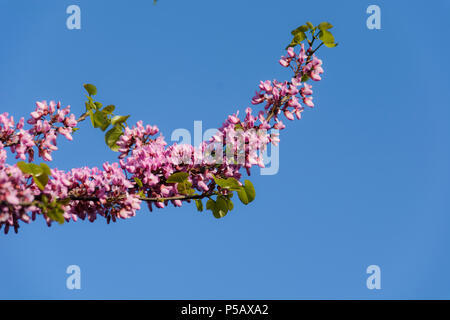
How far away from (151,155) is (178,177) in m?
0.46

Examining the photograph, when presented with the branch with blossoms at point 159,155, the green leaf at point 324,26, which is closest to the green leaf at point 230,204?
the branch with blossoms at point 159,155

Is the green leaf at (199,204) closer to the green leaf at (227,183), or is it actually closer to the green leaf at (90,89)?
the green leaf at (227,183)

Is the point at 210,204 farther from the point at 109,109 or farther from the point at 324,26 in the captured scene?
the point at 324,26

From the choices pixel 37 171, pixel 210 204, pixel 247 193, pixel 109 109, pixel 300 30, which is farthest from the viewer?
pixel 300 30

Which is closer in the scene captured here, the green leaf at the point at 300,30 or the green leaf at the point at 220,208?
the green leaf at the point at 220,208

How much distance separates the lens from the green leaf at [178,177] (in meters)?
4.38

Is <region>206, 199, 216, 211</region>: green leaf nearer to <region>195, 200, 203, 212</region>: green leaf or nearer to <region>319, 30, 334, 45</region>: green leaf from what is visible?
<region>195, 200, 203, 212</region>: green leaf

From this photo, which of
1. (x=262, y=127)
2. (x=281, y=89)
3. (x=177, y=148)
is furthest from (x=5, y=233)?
(x=281, y=89)

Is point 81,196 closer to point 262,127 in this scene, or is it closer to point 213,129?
point 213,129

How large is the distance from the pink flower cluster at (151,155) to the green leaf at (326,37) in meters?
0.23

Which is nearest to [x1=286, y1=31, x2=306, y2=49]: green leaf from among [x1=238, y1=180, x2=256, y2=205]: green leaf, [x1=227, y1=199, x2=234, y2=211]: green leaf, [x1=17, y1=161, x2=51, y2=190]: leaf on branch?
[x1=238, y1=180, x2=256, y2=205]: green leaf

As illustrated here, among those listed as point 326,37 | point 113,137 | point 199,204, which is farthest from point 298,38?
point 113,137

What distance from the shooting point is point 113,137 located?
4.88m

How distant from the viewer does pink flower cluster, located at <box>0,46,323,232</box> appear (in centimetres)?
435
